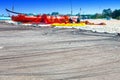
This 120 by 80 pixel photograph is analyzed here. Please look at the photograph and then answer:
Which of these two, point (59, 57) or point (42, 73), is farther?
point (59, 57)

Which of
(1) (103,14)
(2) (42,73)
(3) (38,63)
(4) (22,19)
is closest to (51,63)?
(3) (38,63)

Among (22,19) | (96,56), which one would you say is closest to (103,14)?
(22,19)

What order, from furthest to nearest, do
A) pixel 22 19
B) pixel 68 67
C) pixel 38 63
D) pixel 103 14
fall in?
pixel 103 14
pixel 22 19
pixel 38 63
pixel 68 67

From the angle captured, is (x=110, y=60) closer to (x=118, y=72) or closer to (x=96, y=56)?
(x=96, y=56)

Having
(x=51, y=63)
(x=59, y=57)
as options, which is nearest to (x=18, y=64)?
(x=51, y=63)

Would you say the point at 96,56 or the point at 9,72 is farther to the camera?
the point at 96,56

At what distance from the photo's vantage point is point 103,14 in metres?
125

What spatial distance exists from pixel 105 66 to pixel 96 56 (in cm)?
235

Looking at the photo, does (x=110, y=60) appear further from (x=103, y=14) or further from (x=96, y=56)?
(x=103, y=14)

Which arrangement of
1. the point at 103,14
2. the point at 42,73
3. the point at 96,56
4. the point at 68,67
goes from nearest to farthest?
the point at 42,73 → the point at 68,67 → the point at 96,56 → the point at 103,14

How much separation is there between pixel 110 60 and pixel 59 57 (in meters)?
2.05

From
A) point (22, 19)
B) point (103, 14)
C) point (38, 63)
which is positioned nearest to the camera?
point (38, 63)

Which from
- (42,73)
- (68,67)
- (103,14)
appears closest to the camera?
(42,73)

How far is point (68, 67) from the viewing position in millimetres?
9641
